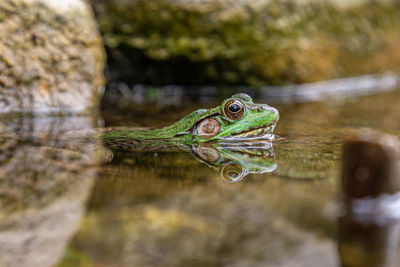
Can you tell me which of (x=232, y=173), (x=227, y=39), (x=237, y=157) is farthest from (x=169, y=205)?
(x=227, y=39)

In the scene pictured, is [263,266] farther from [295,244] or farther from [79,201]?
[79,201]

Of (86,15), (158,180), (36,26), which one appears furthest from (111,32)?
(158,180)

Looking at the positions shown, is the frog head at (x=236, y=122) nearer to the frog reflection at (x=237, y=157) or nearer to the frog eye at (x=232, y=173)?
the frog reflection at (x=237, y=157)

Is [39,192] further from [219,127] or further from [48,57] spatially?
[48,57]

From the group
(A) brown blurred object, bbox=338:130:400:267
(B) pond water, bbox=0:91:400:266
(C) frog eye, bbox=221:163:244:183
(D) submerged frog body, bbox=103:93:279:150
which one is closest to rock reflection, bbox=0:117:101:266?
(B) pond water, bbox=0:91:400:266

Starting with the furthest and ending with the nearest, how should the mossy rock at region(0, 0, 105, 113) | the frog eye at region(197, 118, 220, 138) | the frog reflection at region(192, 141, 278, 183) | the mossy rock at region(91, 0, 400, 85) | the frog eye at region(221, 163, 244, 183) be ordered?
the mossy rock at region(91, 0, 400, 85) → the mossy rock at region(0, 0, 105, 113) → the frog eye at region(197, 118, 220, 138) → the frog reflection at region(192, 141, 278, 183) → the frog eye at region(221, 163, 244, 183)

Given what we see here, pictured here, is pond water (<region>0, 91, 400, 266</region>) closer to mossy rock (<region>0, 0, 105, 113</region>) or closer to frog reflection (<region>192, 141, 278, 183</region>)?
frog reflection (<region>192, 141, 278, 183</region>)
